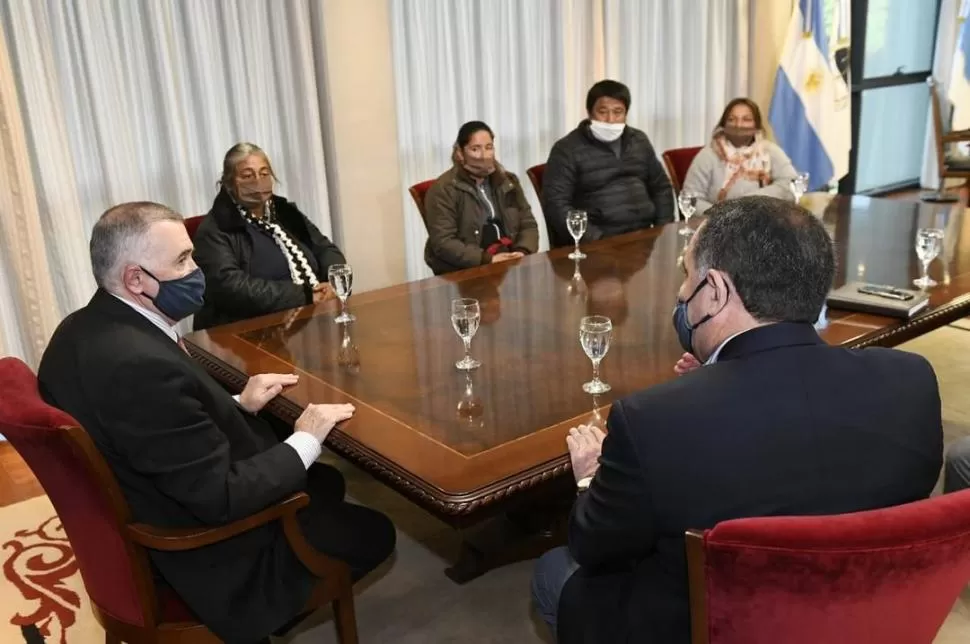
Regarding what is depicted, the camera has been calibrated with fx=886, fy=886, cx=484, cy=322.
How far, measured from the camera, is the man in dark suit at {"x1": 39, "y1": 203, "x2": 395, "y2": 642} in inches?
62.6

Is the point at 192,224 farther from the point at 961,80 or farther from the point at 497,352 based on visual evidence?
the point at 961,80

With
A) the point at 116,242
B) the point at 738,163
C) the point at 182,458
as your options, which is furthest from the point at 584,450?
the point at 738,163

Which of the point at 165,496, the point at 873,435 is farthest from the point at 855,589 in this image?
the point at 165,496

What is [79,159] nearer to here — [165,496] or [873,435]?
[165,496]

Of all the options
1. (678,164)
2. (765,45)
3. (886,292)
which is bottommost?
(886,292)

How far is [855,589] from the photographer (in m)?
1.12

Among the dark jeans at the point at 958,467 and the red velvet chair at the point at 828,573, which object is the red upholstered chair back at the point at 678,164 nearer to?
the dark jeans at the point at 958,467

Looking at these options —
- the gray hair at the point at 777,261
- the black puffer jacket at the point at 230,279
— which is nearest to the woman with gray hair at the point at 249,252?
the black puffer jacket at the point at 230,279

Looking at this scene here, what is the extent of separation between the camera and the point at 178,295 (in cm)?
183

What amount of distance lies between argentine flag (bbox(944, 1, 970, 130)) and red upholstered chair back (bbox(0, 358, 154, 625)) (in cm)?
688

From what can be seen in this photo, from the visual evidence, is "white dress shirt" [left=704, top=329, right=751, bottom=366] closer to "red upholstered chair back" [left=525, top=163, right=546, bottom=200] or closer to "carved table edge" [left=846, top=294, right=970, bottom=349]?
"carved table edge" [left=846, top=294, right=970, bottom=349]

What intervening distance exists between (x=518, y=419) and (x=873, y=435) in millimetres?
725

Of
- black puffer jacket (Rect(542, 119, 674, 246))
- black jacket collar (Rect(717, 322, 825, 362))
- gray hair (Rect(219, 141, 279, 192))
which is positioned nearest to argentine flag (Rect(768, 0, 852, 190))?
black puffer jacket (Rect(542, 119, 674, 246))

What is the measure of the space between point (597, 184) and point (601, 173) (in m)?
0.05
